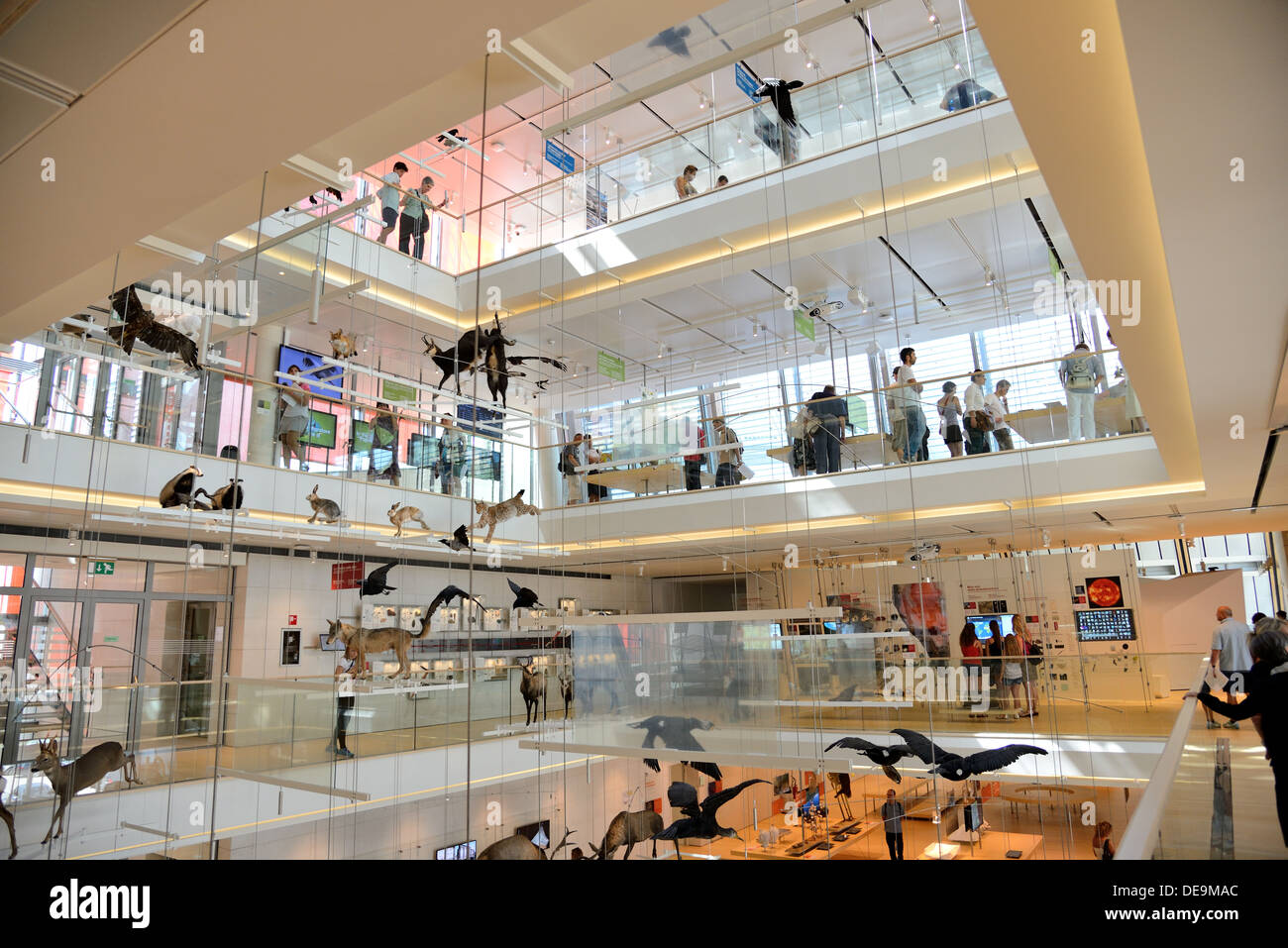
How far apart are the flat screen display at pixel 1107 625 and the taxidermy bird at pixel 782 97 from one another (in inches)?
305

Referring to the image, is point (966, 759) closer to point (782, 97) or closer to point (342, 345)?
point (782, 97)

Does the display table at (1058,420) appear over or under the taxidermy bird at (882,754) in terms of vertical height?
over

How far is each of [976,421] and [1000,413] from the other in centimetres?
26

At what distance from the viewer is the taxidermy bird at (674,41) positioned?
8781 mm

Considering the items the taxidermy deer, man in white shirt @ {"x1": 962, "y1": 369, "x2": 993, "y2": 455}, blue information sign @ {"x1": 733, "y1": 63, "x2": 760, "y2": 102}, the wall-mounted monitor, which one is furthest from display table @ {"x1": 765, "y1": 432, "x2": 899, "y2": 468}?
the taxidermy deer

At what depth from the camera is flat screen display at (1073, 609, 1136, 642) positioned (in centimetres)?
1099

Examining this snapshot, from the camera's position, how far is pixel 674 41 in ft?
29.5

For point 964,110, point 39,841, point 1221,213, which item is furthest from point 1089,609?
point 39,841

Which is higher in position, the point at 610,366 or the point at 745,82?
the point at 745,82

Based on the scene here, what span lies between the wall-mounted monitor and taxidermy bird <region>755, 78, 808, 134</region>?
18.4ft

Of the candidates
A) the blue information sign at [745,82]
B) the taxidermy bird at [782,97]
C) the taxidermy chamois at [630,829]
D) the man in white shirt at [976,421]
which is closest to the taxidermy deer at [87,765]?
the taxidermy chamois at [630,829]

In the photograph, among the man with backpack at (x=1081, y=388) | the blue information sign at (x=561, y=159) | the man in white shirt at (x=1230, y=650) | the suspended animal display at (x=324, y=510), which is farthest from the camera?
the suspended animal display at (x=324, y=510)

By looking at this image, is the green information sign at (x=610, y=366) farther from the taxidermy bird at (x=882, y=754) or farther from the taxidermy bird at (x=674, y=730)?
the taxidermy bird at (x=674, y=730)

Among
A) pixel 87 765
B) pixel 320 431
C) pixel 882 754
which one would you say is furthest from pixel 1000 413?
pixel 87 765
